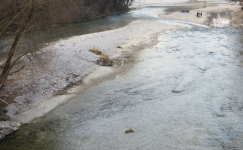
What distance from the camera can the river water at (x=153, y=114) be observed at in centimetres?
771

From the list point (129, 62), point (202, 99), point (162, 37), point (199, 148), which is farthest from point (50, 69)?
point (162, 37)

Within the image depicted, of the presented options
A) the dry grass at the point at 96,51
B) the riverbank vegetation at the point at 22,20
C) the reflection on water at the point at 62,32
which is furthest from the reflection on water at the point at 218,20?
the riverbank vegetation at the point at 22,20

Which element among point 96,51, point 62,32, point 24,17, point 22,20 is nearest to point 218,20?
point 62,32

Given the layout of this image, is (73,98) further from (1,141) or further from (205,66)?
(205,66)

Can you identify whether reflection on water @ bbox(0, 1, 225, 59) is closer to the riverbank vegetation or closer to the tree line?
the riverbank vegetation

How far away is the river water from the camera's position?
25.3 ft

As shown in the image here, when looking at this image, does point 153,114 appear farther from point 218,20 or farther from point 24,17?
point 218,20

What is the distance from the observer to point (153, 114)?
951cm

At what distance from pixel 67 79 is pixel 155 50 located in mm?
10197

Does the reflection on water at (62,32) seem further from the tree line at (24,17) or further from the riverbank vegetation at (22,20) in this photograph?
the tree line at (24,17)

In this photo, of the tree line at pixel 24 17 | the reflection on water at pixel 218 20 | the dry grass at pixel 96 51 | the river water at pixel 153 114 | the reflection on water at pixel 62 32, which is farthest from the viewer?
the reflection on water at pixel 218 20

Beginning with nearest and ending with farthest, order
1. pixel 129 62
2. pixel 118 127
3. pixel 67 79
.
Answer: pixel 118 127 < pixel 67 79 < pixel 129 62

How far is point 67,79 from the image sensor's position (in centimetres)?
1355

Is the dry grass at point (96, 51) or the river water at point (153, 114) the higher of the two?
the dry grass at point (96, 51)
